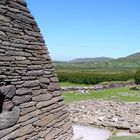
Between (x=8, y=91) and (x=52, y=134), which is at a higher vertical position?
(x=8, y=91)

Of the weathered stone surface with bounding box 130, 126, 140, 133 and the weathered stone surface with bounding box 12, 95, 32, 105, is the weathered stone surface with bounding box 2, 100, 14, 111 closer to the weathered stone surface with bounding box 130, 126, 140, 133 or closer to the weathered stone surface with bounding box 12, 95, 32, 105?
the weathered stone surface with bounding box 12, 95, 32, 105

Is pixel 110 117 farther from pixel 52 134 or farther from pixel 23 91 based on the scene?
pixel 23 91

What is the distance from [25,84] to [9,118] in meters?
1.08

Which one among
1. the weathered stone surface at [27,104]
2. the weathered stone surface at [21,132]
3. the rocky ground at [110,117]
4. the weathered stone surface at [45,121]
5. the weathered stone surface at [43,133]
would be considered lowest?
the rocky ground at [110,117]

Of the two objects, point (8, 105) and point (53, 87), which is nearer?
point (8, 105)

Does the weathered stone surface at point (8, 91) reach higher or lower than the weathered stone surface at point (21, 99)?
higher

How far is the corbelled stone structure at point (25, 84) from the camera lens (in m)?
8.89

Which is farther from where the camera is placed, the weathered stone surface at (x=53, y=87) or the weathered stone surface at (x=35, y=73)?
the weathered stone surface at (x=53, y=87)

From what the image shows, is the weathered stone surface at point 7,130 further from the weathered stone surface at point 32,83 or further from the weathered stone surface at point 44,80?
the weathered stone surface at point 44,80

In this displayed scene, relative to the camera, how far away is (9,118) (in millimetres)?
8820

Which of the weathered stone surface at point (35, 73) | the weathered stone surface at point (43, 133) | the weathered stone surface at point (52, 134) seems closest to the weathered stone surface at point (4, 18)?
the weathered stone surface at point (35, 73)

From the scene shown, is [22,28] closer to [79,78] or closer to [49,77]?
[49,77]

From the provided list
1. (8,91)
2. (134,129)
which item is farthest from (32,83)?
(134,129)

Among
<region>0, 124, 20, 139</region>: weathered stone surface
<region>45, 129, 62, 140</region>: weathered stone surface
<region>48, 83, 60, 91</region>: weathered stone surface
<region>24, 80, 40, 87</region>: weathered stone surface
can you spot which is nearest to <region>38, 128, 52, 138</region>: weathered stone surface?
<region>45, 129, 62, 140</region>: weathered stone surface
